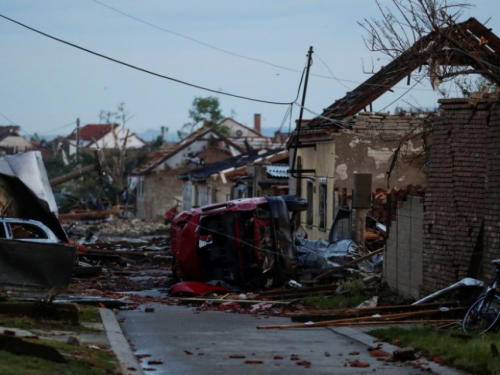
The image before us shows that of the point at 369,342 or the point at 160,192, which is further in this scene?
the point at 160,192

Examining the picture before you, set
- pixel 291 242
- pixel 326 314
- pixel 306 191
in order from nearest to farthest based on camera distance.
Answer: pixel 326 314
pixel 291 242
pixel 306 191

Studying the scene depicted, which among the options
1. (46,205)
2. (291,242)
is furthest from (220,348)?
(46,205)

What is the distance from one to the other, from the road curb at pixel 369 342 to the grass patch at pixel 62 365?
3426mm

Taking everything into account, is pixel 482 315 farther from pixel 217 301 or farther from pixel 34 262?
pixel 34 262

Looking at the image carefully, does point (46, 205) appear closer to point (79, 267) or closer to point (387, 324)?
point (79, 267)

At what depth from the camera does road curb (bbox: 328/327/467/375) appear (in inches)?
376

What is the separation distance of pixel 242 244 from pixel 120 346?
10.2 meters

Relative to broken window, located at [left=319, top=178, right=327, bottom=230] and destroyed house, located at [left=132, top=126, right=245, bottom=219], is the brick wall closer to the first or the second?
broken window, located at [left=319, top=178, right=327, bottom=230]

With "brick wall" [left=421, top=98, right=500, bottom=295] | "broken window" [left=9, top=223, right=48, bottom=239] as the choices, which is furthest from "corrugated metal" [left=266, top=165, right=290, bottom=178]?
"brick wall" [left=421, top=98, right=500, bottom=295]

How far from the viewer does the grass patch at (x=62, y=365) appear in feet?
28.4

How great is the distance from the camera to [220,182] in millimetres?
54188

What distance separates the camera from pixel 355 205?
2283 cm

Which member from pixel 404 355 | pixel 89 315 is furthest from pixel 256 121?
pixel 404 355

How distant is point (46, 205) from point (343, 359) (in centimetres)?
1318
